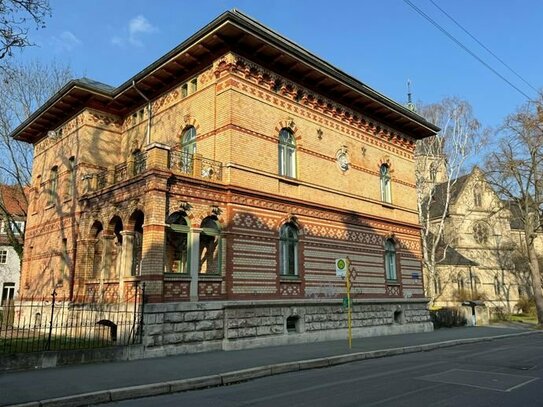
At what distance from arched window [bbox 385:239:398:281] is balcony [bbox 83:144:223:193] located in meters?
10.7

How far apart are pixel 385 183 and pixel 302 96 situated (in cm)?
751

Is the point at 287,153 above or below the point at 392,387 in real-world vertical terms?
above

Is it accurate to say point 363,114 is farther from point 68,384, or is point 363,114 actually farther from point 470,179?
point 470,179

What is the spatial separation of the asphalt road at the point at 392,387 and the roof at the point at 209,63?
11.4 metres

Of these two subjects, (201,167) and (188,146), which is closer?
(201,167)

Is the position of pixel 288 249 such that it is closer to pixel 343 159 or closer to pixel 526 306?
pixel 343 159

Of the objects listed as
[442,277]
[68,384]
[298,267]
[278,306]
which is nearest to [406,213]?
[298,267]

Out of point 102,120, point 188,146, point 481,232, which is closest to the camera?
point 188,146

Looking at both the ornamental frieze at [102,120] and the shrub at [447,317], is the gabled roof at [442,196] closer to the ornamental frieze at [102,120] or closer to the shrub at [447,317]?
the shrub at [447,317]

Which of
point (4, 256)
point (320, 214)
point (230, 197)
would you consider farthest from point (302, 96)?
point (4, 256)

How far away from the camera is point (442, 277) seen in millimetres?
46438

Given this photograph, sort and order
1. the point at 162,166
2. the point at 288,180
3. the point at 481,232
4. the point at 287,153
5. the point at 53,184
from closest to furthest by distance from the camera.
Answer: the point at 162,166, the point at 288,180, the point at 287,153, the point at 53,184, the point at 481,232

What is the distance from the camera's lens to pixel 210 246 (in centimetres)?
1564

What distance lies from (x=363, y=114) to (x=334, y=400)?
17.1 meters
